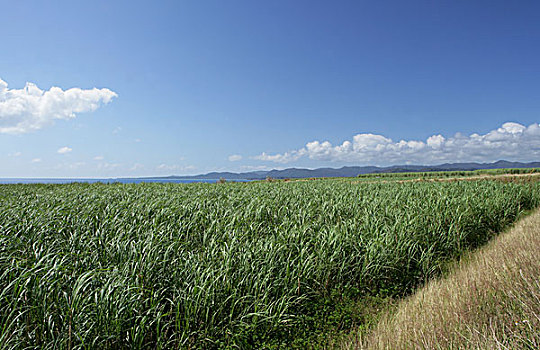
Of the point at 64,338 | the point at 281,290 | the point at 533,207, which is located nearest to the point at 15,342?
the point at 64,338

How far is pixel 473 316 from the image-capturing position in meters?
2.82

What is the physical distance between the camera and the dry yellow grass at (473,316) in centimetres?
235

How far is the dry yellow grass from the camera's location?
7.71 ft

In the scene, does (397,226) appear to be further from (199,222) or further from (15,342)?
(15,342)

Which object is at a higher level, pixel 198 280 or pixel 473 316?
pixel 198 280

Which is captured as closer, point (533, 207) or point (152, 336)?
point (152, 336)

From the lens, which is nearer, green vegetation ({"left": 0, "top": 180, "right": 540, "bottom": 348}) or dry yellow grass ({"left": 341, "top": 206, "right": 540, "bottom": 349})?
dry yellow grass ({"left": 341, "top": 206, "right": 540, "bottom": 349})

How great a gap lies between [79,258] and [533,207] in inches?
656

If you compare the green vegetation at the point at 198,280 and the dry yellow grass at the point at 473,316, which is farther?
the green vegetation at the point at 198,280

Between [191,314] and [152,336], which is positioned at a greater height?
[191,314]

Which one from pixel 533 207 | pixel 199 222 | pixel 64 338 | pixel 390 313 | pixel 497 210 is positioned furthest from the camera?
pixel 533 207

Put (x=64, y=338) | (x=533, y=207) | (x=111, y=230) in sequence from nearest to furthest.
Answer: (x=64, y=338) < (x=111, y=230) < (x=533, y=207)

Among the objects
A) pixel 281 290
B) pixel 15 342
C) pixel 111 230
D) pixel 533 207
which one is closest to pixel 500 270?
pixel 281 290

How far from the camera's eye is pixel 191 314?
2811mm
